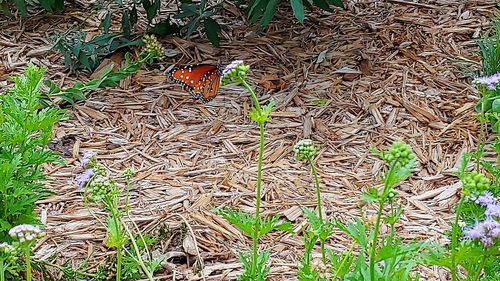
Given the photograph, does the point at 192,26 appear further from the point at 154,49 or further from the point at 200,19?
the point at 154,49

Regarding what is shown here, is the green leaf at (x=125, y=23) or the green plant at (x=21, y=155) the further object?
the green leaf at (x=125, y=23)

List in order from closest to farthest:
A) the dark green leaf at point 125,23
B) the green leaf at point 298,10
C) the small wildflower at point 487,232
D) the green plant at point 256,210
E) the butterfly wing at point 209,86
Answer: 1. the small wildflower at point 487,232
2. the green plant at point 256,210
3. the green leaf at point 298,10
4. the butterfly wing at point 209,86
5. the dark green leaf at point 125,23

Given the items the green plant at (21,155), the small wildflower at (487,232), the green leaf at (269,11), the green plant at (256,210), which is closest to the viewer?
the small wildflower at (487,232)

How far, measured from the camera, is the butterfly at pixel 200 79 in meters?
3.26

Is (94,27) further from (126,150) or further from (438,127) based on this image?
(438,127)

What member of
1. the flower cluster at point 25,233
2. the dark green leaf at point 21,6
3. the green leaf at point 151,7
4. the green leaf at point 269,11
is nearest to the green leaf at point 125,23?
the green leaf at point 151,7

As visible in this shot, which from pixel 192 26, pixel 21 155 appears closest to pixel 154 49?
pixel 192 26

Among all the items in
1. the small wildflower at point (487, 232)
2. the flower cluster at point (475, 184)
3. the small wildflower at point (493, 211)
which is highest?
the flower cluster at point (475, 184)

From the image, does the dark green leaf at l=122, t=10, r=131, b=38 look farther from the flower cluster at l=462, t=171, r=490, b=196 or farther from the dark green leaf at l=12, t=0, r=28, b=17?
the flower cluster at l=462, t=171, r=490, b=196

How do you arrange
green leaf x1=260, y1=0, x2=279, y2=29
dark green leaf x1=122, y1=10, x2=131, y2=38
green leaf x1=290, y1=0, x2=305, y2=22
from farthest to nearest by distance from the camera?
dark green leaf x1=122, y1=10, x2=131, y2=38, green leaf x1=260, y1=0, x2=279, y2=29, green leaf x1=290, y1=0, x2=305, y2=22

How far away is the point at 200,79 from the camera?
3.34 meters

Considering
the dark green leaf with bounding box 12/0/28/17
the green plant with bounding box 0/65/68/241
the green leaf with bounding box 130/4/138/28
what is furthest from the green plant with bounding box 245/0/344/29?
the green plant with bounding box 0/65/68/241

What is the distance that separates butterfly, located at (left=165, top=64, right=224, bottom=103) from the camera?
326 centimetres

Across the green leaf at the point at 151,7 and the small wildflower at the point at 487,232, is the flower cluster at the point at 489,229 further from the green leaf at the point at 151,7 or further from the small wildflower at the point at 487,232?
the green leaf at the point at 151,7
